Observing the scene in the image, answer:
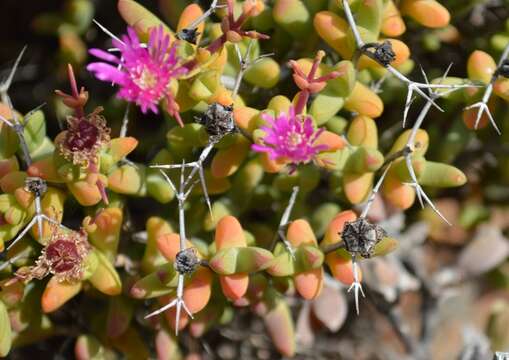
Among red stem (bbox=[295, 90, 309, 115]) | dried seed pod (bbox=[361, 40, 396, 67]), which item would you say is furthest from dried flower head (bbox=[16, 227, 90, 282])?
dried seed pod (bbox=[361, 40, 396, 67])

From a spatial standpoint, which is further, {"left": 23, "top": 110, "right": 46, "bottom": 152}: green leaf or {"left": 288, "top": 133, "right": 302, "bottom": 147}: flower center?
{"left": 23, "top": 110, "right": 46, "bottom": 152}: green leaf

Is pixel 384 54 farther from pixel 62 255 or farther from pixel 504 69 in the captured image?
pixel 62 255

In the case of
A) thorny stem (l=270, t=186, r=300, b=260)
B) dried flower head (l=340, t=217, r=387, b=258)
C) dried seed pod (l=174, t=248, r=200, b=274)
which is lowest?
thorny stem (l=270, t=186, r=300, b=260)

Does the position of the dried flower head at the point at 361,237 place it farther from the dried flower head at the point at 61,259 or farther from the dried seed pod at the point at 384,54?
the dried flower head at the point at 61,259

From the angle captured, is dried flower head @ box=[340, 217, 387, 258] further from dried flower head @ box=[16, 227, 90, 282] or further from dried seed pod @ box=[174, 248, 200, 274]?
dried flower head @ box=[16, 227, 90, 282]

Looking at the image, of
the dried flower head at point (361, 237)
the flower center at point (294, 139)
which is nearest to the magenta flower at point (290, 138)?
the flower center at point (294, 139)

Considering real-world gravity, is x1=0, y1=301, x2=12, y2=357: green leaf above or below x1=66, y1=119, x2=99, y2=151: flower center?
below
